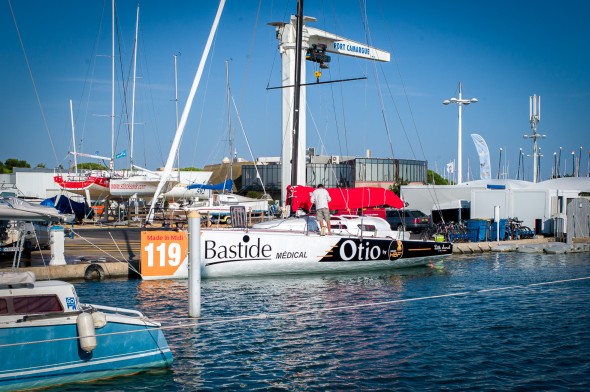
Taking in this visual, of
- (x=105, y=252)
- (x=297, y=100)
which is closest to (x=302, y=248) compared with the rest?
(x=297, y=100)

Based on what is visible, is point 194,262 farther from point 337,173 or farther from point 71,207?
point 337,173

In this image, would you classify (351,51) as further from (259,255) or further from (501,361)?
(501,361)

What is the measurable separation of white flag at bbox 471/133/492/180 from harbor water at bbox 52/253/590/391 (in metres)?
36.5

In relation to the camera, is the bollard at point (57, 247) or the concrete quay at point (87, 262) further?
the bollard at point (57, 247)

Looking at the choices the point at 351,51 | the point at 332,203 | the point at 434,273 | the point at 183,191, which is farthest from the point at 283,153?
the point at 183,191

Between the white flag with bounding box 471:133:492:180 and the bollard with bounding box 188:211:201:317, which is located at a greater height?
the white flag with bounding box 471:133:492:180

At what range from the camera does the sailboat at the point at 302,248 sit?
22062 mm

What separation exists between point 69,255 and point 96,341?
15512 mm

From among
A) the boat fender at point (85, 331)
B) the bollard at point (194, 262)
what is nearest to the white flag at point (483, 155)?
the bollard at point (194, 262)

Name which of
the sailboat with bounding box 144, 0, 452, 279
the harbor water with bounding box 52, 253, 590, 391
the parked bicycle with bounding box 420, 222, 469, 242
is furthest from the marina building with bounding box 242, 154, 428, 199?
the harbor water with bounding box 52, 253, 590, 391

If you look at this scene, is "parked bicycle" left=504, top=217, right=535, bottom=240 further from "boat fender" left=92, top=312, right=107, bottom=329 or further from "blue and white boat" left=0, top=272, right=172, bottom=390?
"boat fender" left=92, top=312, right=107, bottom=329

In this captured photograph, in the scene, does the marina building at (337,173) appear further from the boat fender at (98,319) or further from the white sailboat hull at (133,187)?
the boat fender at (98,319)

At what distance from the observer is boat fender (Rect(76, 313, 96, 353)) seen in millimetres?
10430

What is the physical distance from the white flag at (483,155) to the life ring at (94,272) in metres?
43.2
